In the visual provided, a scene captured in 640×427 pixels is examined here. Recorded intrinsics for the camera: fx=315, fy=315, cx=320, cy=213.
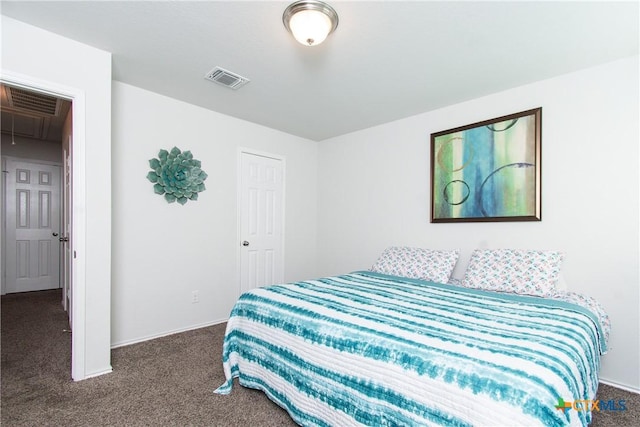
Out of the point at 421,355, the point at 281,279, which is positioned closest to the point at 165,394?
the point at 421,355

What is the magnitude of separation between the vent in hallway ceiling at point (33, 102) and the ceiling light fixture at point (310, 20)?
2577 mm

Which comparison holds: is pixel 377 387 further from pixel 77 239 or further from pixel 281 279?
pixel 281 279

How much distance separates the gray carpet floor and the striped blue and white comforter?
0.16 meters

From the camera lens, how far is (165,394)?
6.56 ft

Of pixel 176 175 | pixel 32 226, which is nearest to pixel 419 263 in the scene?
pixel 176 175

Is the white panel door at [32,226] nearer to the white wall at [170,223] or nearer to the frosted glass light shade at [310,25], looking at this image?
the white wall at [170,223]

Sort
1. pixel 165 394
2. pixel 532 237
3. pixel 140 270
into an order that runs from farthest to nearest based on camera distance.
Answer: pixel 140 270 < pixel 532 237 < pixel 165 394

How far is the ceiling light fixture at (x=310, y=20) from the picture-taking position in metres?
1.71

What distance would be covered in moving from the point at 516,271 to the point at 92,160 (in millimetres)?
3178

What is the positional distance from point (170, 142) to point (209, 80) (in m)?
0.81

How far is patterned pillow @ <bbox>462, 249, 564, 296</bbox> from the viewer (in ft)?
7.40

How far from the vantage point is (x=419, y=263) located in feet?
9.61
